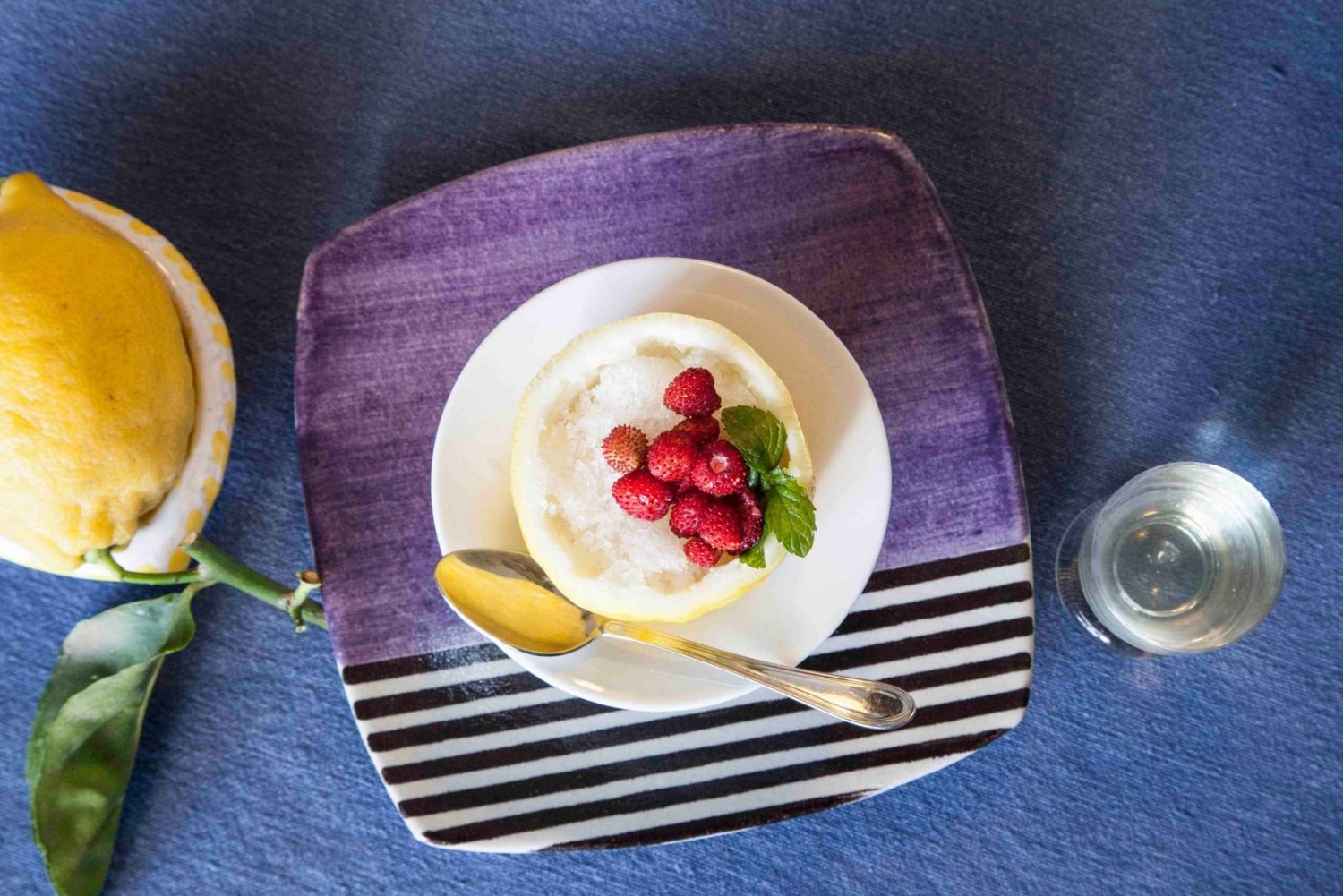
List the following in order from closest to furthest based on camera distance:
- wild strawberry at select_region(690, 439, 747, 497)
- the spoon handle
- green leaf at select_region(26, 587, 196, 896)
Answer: wild strawberry at select_region(690, 439, 747, 497), the spoon handle, green leaf at select_region(26, 587, 196, 896)

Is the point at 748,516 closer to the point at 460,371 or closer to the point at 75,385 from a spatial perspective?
the point at 460,371

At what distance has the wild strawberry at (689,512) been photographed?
0.83 metres

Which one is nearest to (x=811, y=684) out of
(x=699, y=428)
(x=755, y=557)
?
(x=755, y=557)

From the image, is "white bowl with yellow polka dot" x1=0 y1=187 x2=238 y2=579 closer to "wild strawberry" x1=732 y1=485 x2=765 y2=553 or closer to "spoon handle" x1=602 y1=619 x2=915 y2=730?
"spoon handle" x1=602 y1=619 x2=915 y2=730

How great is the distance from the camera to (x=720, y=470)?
31.9 inches

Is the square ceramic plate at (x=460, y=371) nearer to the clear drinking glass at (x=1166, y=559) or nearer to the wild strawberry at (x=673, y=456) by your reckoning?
the clear drinking glass at (x=1166, y=559)

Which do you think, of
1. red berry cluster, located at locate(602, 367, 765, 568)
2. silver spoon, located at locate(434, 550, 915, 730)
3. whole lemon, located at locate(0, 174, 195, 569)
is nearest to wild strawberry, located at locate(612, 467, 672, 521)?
red berry cluster, located at locate(602, 367, 765, 568)

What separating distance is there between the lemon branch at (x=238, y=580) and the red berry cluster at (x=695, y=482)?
368 millimetres

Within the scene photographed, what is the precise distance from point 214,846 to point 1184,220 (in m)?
1.31

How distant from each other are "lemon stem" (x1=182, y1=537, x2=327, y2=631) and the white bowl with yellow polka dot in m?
0.02

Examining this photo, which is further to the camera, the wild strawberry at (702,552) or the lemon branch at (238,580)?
the lemon branch at (238,580)

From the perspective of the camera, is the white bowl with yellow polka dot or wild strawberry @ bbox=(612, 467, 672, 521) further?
the white bowl with yellow polka dot

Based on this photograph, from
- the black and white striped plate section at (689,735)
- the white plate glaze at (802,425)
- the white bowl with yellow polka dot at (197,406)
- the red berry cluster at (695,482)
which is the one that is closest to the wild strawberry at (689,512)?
the red berry cluster at (695,482)

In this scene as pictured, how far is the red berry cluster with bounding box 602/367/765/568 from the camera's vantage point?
82 cm
